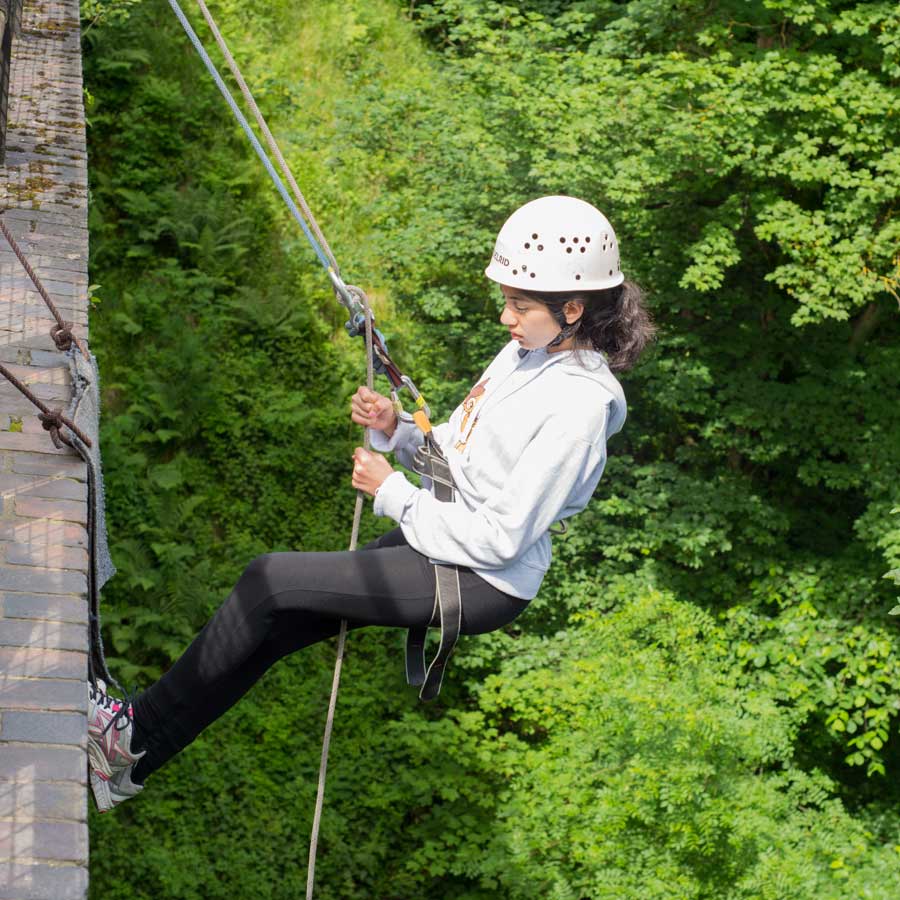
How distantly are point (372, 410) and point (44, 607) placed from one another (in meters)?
1.05

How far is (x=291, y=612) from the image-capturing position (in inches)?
130

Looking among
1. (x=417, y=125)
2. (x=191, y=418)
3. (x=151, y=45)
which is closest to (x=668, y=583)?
(x=191, y=418)

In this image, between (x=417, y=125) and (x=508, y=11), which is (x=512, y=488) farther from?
(x=417, y=125)

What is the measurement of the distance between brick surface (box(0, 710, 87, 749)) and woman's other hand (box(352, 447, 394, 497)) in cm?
94

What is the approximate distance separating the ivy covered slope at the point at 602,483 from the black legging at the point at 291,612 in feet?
20.9

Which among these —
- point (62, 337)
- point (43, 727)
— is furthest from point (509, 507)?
point (62, 337)

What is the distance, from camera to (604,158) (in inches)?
436

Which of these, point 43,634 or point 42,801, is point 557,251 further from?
point 42,801

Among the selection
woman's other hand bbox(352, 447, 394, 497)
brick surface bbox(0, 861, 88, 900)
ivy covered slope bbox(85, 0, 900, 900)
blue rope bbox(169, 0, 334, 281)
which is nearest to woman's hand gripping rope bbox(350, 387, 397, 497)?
woman's other hand bbox(352, 447, 394, 497)

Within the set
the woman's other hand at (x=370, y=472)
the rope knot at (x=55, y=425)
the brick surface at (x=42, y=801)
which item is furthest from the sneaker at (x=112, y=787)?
the rope knot at (x=55, y=425)

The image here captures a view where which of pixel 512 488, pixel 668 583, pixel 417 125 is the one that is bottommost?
pixel 668 583

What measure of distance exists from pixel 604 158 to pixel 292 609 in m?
8.53

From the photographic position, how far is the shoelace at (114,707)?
3.37 metres

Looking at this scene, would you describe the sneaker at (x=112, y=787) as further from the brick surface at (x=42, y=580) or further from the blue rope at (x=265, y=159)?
the blue rope at (x=265, y=159)
